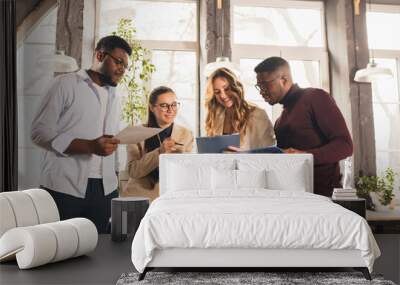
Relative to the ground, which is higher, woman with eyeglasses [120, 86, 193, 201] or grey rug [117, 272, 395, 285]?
woman with eyeglasses [120, 86, 193, 201]

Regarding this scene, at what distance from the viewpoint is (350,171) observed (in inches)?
202

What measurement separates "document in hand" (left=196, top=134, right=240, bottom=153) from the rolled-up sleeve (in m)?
1.61

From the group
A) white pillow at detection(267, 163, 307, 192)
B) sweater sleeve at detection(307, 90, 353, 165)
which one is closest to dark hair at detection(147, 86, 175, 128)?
white pillow at detection(267, 163, 307, 192)

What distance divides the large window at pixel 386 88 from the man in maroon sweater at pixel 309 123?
0.43 meters

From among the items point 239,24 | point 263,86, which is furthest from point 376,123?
point 239,24

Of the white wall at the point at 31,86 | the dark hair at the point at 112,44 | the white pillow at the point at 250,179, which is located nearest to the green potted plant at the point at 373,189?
the white pillow at the point at 250,179

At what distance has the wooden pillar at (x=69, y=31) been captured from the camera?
18.2 feet

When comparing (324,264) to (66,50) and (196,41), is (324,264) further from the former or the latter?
(66,50)

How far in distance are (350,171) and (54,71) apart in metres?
3.72

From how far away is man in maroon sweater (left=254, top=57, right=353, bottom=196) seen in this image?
217 inches

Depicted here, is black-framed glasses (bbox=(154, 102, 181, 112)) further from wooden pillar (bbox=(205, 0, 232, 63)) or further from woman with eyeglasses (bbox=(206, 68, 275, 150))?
wooden pillar (bbox=(205, 0, 232, 63))

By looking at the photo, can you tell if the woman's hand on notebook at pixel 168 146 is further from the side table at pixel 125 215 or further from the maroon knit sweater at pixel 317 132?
the maroon knit sweater at pixel 317 132

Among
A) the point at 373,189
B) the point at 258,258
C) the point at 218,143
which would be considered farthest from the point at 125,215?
the point at 373,189

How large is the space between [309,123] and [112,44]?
2.62m
